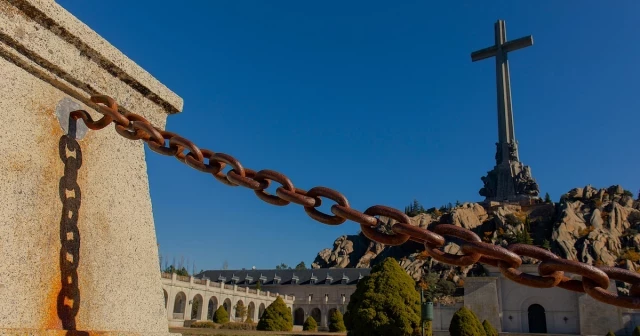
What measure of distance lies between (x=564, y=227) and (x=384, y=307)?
4804 centimetres

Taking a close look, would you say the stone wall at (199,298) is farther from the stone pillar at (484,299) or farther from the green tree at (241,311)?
the stone pillar at (484,299)

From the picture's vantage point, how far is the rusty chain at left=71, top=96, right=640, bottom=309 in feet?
4.05

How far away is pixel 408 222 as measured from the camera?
1417mm

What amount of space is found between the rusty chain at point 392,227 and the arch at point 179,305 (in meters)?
45.2

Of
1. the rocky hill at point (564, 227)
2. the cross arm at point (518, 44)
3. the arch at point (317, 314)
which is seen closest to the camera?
the rocky hill at point (564, 227)

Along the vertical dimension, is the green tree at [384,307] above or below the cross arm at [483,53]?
below

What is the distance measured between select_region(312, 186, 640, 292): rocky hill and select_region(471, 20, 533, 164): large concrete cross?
8487 mm

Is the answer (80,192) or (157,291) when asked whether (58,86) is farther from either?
(157,291)

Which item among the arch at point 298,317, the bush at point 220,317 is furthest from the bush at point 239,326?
the arch at point 298,317

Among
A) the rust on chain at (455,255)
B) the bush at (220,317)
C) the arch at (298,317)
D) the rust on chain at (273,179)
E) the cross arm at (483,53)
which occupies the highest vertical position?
the cross arm at (483,53)

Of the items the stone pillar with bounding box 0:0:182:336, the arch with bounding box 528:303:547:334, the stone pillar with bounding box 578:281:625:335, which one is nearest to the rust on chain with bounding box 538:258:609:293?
the stone pillar with bounding box 0:0:182:336

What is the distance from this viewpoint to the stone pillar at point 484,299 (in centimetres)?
3669

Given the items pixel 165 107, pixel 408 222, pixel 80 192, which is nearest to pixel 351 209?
pixel 408 222

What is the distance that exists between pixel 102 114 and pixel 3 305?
2.85 feet
